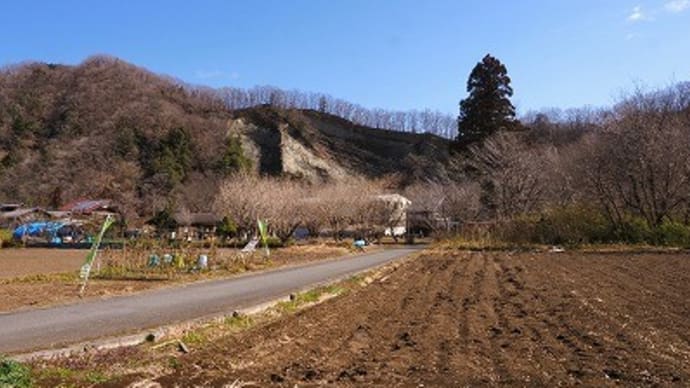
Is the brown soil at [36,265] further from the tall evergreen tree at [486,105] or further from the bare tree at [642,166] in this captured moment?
the tall evergreen tree at [486,105]

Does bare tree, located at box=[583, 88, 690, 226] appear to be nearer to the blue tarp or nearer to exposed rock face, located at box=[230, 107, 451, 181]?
the blue tarp

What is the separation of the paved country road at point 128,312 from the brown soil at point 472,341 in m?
1.71

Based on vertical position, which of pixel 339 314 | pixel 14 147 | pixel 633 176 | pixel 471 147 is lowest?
pixel 339 314

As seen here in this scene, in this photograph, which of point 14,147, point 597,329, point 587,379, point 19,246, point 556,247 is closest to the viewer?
point 587,379

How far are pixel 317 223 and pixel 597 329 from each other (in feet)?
148

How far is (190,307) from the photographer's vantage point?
39.4 feet

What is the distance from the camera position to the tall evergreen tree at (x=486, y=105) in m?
55.5

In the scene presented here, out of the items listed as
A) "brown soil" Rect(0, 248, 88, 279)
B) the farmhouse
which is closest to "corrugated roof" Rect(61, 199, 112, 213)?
the farmhouse

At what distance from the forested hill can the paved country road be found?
2526 inches

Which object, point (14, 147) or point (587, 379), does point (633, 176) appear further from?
point (14, 147)

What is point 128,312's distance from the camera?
36.9 feet

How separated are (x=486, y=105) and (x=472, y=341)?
163ft

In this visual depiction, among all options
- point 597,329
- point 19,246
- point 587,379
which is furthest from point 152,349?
point 19,246

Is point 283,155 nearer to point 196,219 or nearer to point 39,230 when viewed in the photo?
point 196,219
